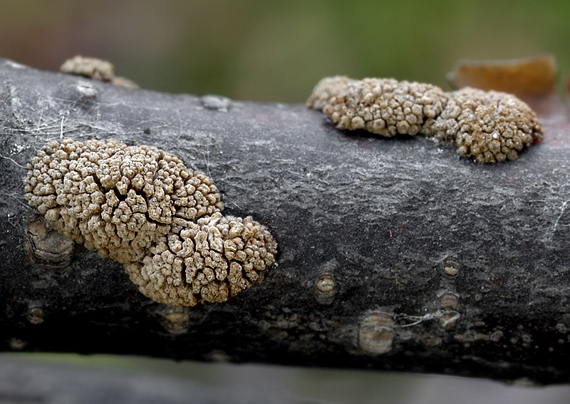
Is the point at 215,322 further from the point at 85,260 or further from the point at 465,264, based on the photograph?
the point at 465,264

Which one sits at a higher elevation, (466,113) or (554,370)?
(466,113)

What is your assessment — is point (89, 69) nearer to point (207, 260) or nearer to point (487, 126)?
point (207, 260)

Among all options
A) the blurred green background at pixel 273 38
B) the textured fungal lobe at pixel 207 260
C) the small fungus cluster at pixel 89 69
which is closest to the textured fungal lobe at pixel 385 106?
the textured fungal lobe at pixel 207 260

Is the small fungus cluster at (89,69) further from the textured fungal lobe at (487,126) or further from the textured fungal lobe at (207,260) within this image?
the textured fungal lobe at (487,126)

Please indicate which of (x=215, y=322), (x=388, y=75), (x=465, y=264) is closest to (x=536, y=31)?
(x=388, y=75)

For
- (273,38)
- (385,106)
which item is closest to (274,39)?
(273,38)
